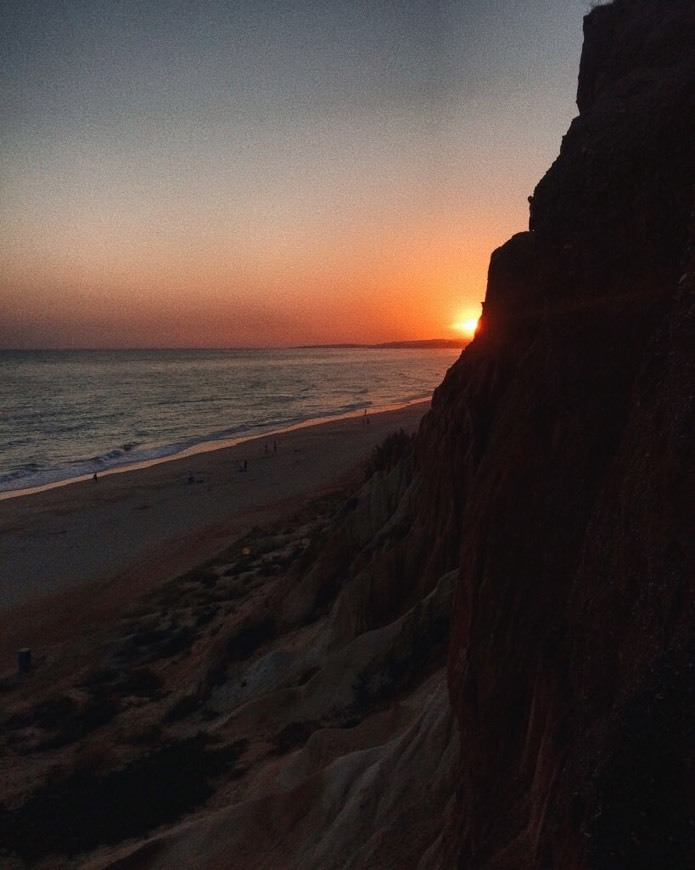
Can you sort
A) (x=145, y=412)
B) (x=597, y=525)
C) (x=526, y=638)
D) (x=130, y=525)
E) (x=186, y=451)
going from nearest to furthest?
(x=597, y=525)
(x=526, y=638)
(x=130, y=525)
(x=186, y=451)
(x=145, y=412)

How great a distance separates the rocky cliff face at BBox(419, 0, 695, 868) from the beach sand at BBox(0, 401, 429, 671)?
1630 centimetres

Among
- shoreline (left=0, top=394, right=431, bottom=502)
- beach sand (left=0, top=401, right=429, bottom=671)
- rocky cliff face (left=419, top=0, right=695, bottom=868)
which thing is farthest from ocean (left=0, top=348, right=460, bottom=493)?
rocky cliff face (left=419, top=0, right=695, bottom=868)

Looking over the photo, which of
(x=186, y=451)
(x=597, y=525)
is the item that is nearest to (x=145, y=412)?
(x=186, y=451)

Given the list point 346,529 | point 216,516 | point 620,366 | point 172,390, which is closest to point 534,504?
point 620,366

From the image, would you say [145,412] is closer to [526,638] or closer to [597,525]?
[526,638]

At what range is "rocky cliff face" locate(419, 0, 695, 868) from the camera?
2.47 metres

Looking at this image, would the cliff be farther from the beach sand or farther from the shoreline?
the shoreline

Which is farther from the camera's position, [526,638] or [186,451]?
[186,451]

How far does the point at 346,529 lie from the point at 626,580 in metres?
12.8

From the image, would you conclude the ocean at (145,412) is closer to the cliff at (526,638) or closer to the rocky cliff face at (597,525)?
the cliff at (526,638)

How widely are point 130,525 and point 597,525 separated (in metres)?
28.9

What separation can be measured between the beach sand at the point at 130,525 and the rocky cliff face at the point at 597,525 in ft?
53.5

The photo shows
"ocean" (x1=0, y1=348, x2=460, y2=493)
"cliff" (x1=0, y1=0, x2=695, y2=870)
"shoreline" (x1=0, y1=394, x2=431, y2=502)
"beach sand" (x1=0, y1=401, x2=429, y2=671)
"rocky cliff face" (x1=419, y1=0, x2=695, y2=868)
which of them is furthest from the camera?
"ocean" (x1=0, y1=348, x2=460, y2=493)

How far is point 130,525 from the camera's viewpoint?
29.8 metres
